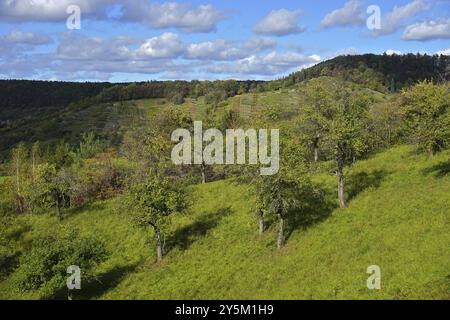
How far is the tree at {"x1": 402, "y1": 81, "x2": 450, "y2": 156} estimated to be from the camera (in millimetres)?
51281

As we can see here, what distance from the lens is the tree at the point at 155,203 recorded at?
162ft

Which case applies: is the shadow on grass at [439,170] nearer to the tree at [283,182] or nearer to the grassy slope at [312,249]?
the grassy slope at [312,249]

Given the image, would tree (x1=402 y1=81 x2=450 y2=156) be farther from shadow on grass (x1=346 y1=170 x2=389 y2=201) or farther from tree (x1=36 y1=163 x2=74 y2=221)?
tree (x1=36 y1=163 x2=74 y2=221)

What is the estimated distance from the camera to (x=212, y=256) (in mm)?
47562

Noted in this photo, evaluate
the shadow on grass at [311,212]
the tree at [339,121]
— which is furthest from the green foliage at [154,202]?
the tree at [339,121]

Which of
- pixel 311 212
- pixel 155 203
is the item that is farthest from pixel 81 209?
pixel 311 212

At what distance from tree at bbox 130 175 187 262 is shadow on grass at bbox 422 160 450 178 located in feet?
96.5

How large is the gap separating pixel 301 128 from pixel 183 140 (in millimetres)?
38255

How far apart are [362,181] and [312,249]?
17.3 m

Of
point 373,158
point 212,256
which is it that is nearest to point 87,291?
point 212,256

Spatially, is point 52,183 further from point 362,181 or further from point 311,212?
point 362,181

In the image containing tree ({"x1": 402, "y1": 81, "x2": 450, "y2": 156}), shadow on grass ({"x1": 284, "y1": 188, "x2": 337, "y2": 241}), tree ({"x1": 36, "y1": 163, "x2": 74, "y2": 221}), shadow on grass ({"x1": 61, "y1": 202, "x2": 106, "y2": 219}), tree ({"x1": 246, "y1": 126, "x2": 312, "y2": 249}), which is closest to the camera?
tree ({"x1": 246, "y1": 126, "x2": 312, "y2": 249})

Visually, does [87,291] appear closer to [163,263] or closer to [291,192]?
[163,263]

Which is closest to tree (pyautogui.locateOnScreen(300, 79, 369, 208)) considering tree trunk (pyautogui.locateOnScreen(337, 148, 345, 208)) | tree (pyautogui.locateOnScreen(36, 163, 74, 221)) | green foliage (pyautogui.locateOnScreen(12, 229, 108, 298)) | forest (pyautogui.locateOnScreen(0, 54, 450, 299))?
tree trunk (pyautogui.locateOnScreen(337, 148, 345, 208))
